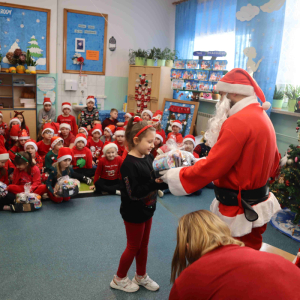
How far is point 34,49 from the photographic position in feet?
20.6

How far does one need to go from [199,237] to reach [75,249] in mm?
1781

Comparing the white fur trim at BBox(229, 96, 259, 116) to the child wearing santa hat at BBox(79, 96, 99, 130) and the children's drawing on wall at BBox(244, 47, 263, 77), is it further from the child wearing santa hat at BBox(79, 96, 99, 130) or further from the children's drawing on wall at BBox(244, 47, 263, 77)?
the child wearing santa hat at BBox(79, 96, 99, 130)

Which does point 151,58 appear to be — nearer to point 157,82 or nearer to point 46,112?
point 157,82

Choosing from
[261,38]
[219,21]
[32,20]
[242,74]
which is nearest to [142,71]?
[219,21]

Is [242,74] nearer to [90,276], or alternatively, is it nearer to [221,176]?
[221,176]

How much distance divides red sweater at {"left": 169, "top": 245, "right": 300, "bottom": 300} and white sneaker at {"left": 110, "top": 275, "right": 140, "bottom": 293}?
1140mm

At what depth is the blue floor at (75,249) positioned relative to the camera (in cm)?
211

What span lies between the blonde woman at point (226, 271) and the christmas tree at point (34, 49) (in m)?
6.28

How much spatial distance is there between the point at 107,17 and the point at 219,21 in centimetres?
270

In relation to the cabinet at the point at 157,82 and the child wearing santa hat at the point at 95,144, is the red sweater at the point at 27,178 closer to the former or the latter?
the child wearing santa hat at the point at 95,144

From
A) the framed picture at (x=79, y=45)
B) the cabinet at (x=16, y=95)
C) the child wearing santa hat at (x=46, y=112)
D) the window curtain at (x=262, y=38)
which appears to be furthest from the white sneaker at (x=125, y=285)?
the framed picture at (x=79, y=45)

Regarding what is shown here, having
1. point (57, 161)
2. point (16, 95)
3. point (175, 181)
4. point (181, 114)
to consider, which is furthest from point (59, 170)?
point (16, 95)

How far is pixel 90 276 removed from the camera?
2252 mm

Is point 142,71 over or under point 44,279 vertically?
over
